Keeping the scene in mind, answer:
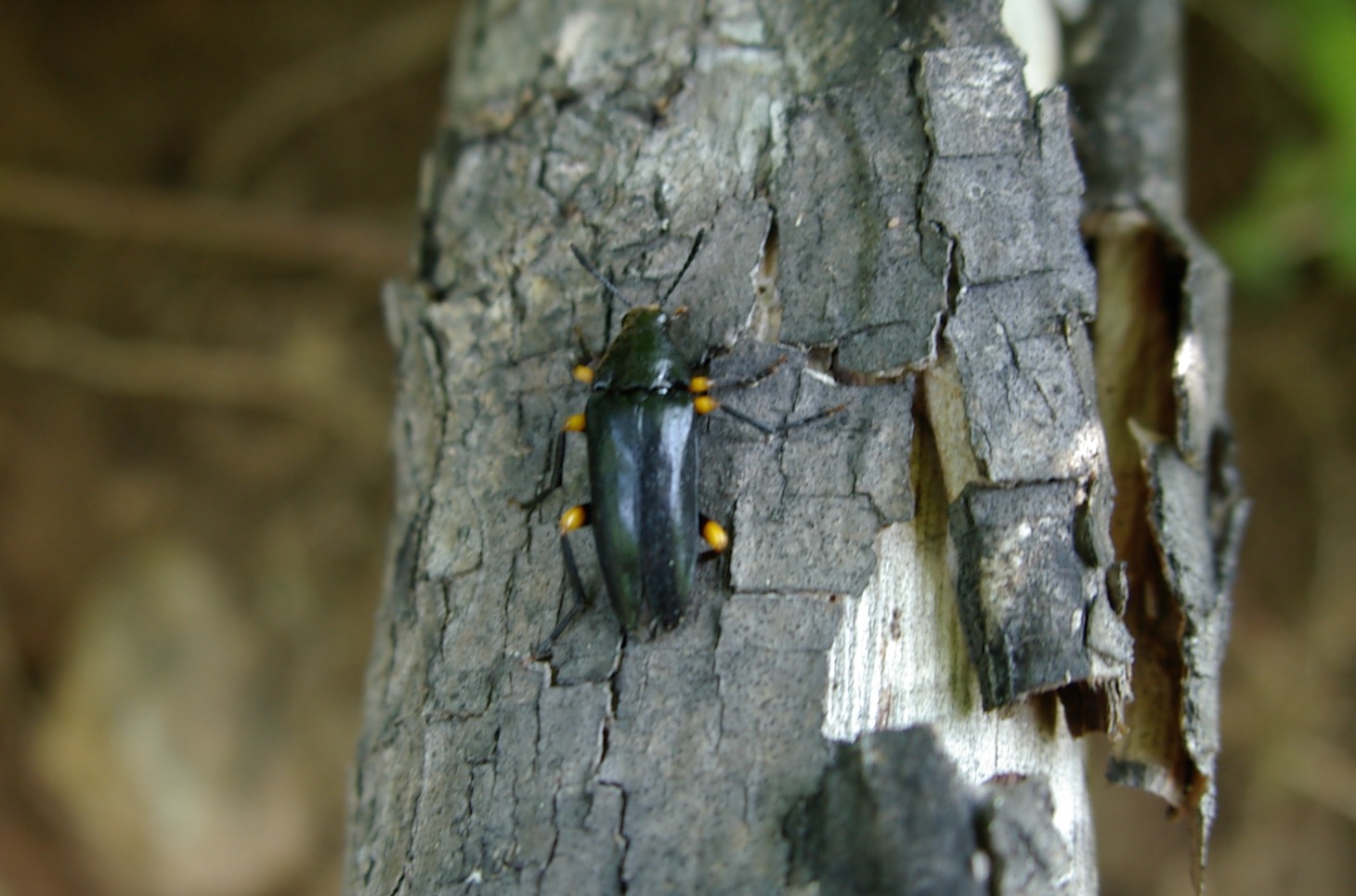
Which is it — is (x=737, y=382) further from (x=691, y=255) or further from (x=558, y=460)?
(x=558, y=460)

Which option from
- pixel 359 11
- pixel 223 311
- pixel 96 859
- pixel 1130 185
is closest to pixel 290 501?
pixel 223 311

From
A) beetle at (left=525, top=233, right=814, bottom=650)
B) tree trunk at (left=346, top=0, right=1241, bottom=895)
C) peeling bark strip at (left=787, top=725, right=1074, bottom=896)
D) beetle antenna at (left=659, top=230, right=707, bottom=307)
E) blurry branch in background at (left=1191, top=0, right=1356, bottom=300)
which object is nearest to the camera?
peeling bark strip at (left=787, top=725, right=1074, bottom=896)

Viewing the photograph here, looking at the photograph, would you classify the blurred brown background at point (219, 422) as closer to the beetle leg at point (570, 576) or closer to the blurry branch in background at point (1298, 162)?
the blurry branch in background at point (1298, 162)

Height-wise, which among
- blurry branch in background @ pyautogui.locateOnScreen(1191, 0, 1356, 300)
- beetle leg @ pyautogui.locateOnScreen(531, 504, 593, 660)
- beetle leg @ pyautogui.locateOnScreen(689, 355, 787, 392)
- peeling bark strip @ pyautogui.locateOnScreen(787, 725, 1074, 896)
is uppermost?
blurry branch in background @ pyautogui.locateOnScreen(1191, 0, 1356, 300)

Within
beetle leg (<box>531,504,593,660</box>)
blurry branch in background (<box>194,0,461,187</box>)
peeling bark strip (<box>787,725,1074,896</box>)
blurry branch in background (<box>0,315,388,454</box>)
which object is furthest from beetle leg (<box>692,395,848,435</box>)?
blurry branch in background (<box>194,0,461,187</box>)

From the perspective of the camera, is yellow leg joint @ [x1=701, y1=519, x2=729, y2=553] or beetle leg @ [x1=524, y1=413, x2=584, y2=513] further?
beetle leg @ [x1=524, y1=413, x2=584, y2=513]

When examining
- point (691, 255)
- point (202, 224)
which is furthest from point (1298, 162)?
point (202, 224)

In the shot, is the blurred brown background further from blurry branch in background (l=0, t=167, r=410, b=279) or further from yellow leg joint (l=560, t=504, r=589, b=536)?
yellow leg joint (l=560, t=504, r=589, b=536)

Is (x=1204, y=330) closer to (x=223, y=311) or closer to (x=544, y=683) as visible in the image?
(x=544, y=683)
